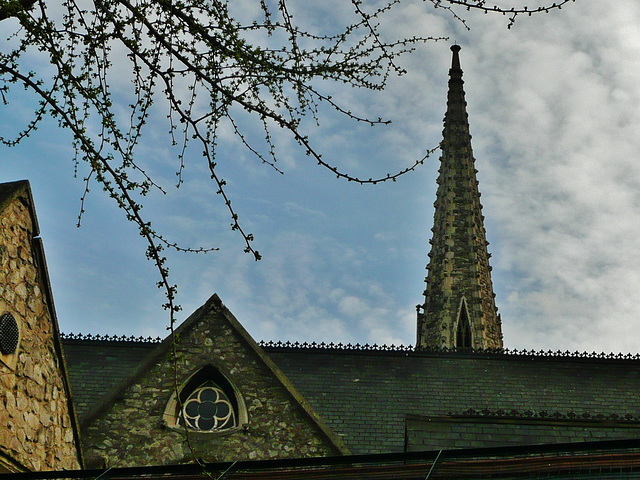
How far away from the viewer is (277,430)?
14062 mm

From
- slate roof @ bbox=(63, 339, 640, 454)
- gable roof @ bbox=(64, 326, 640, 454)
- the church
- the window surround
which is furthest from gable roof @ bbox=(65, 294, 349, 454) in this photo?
gable roof @ bbox=(64, 326, 640, 454)

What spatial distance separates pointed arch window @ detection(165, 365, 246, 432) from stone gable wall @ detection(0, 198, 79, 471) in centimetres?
598

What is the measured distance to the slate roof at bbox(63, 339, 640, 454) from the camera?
1741cm

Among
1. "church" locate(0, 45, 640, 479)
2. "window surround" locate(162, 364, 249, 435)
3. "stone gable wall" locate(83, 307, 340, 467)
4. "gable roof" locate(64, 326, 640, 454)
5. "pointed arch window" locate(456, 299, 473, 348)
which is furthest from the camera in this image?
"pointed arch window" locate(456, 299, 473, 348)

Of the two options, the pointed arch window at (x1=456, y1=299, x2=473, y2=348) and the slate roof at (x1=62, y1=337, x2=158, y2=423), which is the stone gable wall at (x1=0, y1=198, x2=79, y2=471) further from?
the pointed arch window at (x1=456, y1=299, x2=473, y2=348)

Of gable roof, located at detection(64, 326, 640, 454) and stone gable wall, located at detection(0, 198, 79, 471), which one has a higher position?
gable roof, located at detection(64, 326, 640, 454)

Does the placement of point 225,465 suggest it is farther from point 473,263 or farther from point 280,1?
point 473,263

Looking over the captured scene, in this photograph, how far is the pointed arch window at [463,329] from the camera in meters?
33.7

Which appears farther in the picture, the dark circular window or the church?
the dark circular window

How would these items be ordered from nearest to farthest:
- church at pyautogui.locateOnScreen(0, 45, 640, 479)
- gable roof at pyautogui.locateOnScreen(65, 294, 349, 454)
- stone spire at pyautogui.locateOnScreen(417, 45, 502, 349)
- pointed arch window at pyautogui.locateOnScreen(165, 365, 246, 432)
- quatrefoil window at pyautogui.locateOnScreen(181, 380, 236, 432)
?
1. church at pyautogui.locateOnScreen(0, 45, 640, 479)
2. gable roof at pyautogui.locateOnScreen(65, 294, 349, 454)
3. pointed arch window at pyautogui.locateOnScreen(165, 365, 246, 432)
4. quatrefoil window at pyautogui.locateOnScreen(181, 380, 236, 432)
5. stone spire at pyautogui.locateOnScreen(417, 45, 502, 349)

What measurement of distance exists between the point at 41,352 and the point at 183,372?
274 inches

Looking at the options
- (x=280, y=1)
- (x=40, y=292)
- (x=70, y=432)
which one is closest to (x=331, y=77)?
(x=280, y=1)

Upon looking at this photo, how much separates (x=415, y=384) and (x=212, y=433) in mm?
6711

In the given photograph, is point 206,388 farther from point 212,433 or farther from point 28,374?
point 28,374
